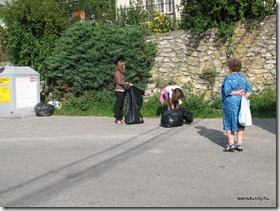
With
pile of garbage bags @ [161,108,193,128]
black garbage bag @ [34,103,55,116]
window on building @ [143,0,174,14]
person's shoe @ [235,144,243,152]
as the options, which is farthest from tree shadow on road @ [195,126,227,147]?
window on building @ [143,0,174,14]

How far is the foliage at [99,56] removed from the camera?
43.7ft

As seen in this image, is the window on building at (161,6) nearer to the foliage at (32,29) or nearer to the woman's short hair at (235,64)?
the foliage at (32,29)

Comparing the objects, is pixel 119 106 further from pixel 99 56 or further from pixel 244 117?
pixel 244 117

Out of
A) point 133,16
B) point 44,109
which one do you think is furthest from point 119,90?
point 133,16

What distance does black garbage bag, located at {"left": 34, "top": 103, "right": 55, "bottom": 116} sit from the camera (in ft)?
42.4

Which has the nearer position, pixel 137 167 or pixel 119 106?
pixel 137 167

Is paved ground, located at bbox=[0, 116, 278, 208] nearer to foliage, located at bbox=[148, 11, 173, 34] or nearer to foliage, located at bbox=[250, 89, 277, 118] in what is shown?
foliage, located at bbox=[250, 89, 277, 118]

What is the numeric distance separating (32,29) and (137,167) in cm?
968

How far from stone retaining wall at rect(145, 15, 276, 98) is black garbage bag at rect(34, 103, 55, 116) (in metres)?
2.97

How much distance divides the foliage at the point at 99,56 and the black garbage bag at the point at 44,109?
3.79 feet

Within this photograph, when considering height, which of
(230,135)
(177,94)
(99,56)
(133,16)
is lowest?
(230,135)

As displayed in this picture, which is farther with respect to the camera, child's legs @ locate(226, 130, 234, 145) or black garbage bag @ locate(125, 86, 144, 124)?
black garbage bag @ locate(125, 86, 144, 124)

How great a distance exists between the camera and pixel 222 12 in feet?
41.3

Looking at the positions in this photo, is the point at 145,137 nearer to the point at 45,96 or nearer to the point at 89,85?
the point at 89,85
